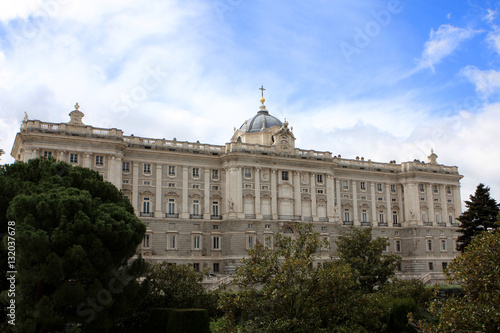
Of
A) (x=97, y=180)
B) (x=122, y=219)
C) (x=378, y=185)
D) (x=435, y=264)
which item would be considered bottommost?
(x=435, y=264)

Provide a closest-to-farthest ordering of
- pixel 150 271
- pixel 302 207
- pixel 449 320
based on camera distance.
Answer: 1. pixel 449 320
2. pixel 150 271
3. pixel 302 207

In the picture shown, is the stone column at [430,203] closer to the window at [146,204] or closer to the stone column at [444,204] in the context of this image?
the stone column at [444,204]

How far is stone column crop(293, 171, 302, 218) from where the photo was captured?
6025 centimetres

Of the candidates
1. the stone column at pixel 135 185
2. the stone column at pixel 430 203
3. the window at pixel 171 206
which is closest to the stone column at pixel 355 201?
the stone column at pixel 430 203

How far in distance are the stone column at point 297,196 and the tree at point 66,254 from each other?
3643 centimetres

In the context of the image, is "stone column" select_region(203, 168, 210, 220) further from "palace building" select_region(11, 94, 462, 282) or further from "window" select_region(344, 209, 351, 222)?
"window" select_region(344, 209, 351, 222)

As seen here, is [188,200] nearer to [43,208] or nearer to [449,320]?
[43,208]

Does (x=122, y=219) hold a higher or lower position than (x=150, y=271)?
higher

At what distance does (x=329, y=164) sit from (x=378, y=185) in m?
9.89

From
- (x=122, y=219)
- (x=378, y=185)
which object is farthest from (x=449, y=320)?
(x=378, y=185)

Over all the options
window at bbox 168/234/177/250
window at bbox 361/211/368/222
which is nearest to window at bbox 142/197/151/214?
window at bbox 168/234/177/250

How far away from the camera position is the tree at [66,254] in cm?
2139

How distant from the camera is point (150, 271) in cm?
3052

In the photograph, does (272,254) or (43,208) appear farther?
(272,254)
